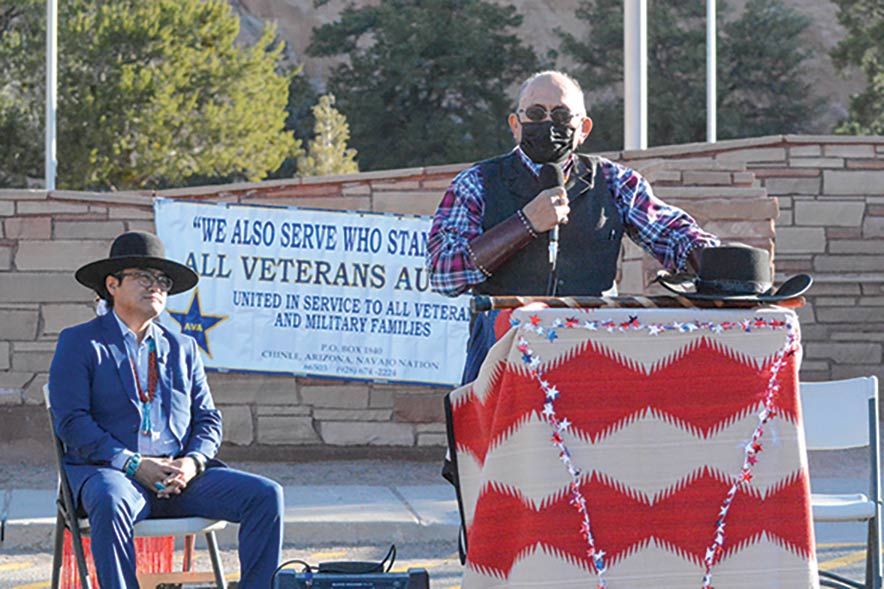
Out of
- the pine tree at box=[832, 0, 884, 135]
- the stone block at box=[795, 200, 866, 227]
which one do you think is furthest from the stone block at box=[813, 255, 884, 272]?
the pine tree at box=[832, 0, 884, 135]

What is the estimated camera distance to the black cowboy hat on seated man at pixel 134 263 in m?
5.28

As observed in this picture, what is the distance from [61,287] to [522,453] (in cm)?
688

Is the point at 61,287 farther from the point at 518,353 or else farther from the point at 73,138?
the point at 73,138

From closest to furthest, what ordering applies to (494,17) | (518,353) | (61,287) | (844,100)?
1. (518,353)
2. (61,287)
3. (494,17)
4. (844,100)

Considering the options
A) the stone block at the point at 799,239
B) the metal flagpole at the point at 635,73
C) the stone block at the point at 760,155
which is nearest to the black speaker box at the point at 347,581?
the stone block at the point at 760,155

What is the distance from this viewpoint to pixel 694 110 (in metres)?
37.9

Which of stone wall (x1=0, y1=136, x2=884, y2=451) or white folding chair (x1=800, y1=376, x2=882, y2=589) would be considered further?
stone wall (x1=0, y1=136, x2=884, y2=451)

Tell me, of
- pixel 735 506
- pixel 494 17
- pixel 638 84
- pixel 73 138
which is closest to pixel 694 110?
pixel 494 17

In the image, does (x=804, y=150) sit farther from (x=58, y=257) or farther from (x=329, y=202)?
(x=58, y=257)

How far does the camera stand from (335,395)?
9758 millimetres

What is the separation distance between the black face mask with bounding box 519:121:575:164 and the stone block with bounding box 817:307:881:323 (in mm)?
8084

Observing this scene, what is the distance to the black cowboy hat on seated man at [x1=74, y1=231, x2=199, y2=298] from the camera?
5.28 metres

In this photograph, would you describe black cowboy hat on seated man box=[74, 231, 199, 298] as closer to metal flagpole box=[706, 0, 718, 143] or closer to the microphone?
the microphone

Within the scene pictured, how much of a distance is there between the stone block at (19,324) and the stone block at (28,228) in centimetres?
51
